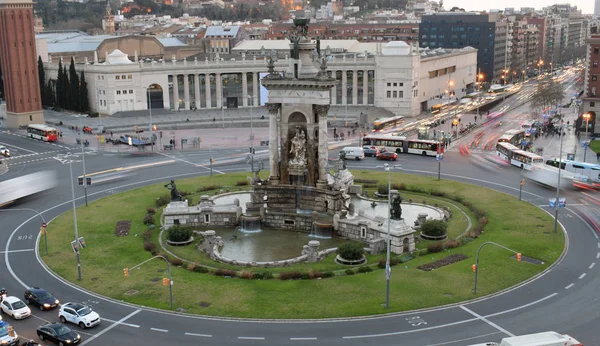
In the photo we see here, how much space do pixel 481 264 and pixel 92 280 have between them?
32535 mm

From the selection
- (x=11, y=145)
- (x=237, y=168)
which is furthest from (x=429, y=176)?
(x=11, y=145)

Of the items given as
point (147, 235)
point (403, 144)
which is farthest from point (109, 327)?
point (403, 144)

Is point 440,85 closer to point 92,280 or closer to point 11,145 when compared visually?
point 11,145

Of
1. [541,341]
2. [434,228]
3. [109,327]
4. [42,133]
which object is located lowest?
[109,327]

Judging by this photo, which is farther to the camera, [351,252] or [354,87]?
[354,87]

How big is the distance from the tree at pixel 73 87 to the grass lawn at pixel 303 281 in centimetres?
8983

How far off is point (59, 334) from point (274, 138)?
35.2m

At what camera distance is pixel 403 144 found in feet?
379

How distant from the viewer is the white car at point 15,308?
4831cm

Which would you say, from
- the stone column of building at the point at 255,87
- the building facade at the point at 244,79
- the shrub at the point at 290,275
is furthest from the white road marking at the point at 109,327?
the stone column of building at the point at 255,87

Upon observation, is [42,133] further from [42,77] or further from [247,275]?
[247,275]

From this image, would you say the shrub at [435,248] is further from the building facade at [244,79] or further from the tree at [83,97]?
the tree at [83,97]

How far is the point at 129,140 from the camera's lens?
12244 centimetres

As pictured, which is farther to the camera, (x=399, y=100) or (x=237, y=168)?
(x=399, y=100)
